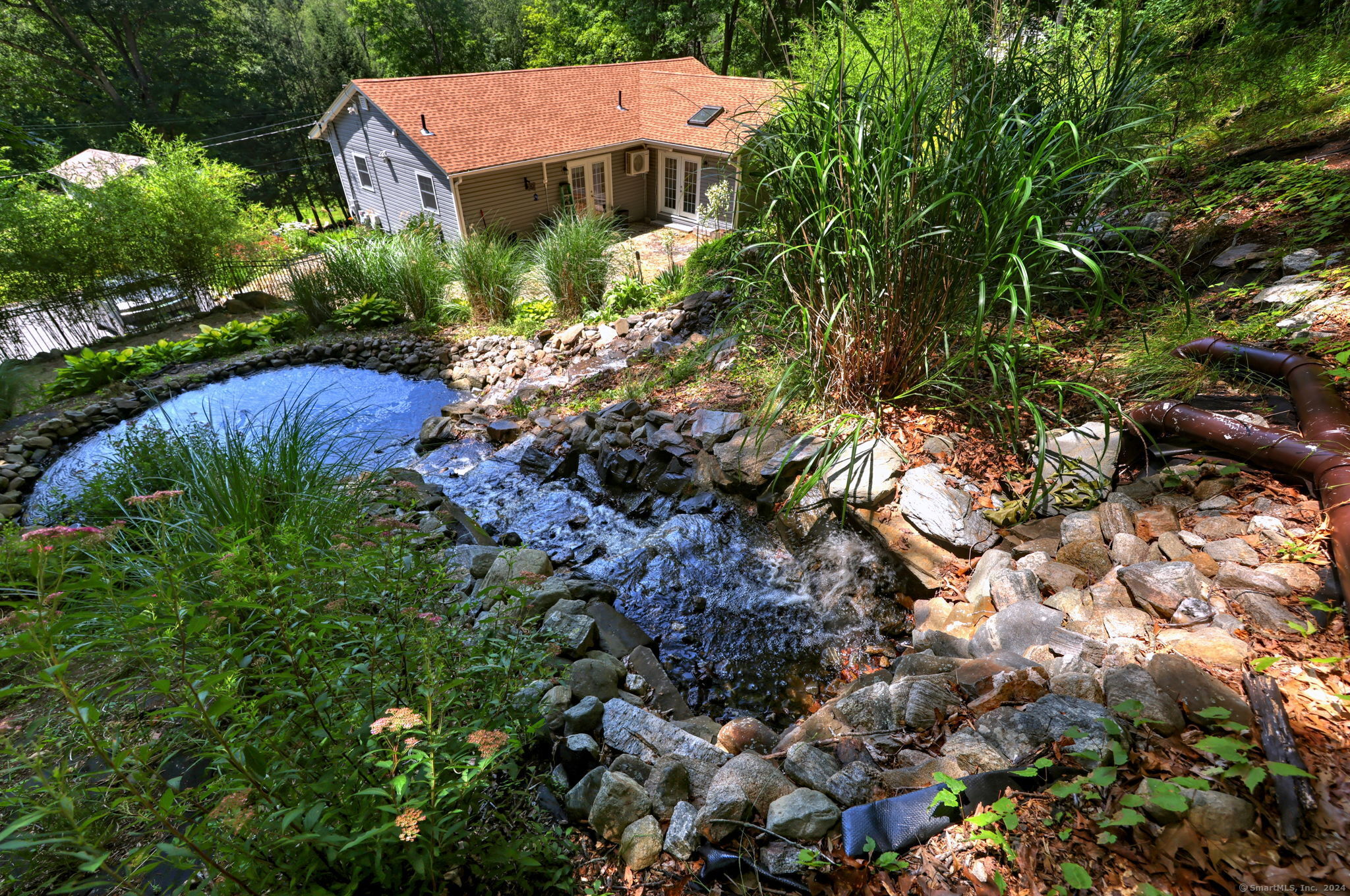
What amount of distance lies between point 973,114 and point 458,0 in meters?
25.4

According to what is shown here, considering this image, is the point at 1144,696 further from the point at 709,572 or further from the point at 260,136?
the point at 260,136

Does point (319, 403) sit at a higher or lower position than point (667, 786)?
lower

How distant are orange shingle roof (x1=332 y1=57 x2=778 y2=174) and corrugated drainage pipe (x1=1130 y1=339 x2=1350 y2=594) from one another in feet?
33.0

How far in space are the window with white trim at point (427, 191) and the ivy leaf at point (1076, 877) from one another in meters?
13.3

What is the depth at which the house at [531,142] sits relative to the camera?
11.3 metres

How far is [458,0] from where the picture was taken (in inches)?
818

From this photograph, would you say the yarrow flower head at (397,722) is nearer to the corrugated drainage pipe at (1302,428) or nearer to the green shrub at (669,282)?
the corrugated drainage pipe at (1302,428)

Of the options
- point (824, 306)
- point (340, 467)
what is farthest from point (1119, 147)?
point (340, 467)

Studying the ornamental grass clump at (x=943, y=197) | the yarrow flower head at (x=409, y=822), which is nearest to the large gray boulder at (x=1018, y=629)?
the ornamental grass clump at (x=943, y=197)

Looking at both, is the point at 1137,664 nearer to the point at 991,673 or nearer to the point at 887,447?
the point at 991,673

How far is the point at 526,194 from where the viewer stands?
40.1ft

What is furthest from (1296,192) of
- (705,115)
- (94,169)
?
(94,169)

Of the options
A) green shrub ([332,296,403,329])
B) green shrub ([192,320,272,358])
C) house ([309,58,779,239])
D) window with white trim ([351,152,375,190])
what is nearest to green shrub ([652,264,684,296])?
green shrub ([332,296,403,329])

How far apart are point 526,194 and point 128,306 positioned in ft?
23.5
